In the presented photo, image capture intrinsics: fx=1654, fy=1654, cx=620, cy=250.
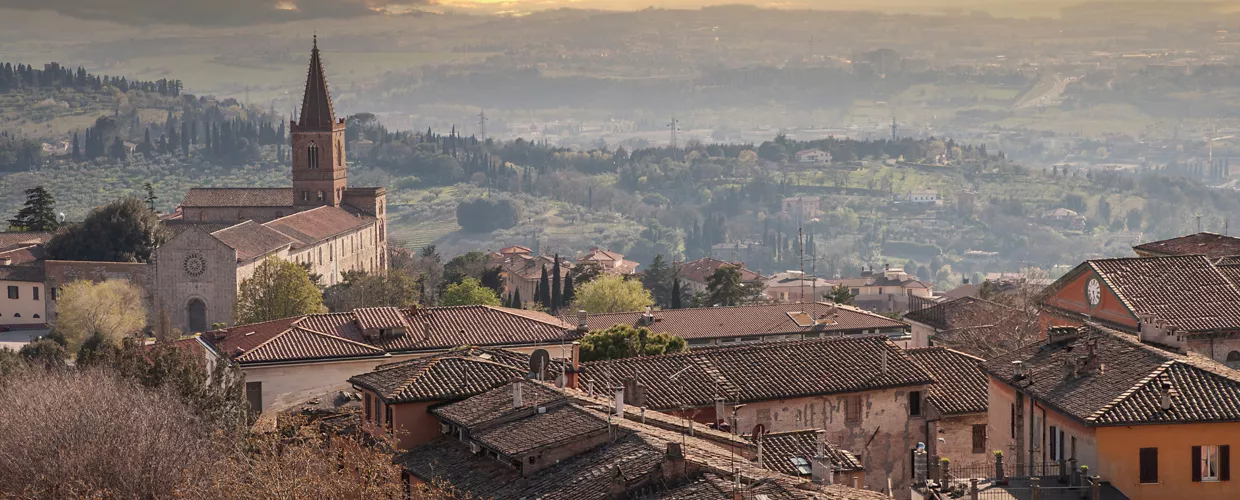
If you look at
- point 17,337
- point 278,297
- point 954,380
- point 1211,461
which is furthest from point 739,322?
point 1211,461

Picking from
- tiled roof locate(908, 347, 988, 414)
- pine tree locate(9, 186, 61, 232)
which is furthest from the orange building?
pine tree locate(9, 186, 61, 232)

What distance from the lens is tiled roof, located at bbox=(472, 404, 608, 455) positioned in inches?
901

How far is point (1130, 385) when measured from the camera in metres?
23.5

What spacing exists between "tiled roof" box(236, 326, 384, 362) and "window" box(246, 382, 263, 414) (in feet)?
2.02

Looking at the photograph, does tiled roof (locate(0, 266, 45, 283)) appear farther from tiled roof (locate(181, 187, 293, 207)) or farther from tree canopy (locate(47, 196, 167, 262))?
tiled roof (locate(181, 187, 293, 207))

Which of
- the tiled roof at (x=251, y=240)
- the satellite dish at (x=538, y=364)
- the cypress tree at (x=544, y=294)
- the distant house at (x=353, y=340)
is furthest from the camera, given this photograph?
the cypress tree at (x=544, y=294)

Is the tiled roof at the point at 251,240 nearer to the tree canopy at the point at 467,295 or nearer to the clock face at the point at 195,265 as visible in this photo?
the clock face at the point at 195,265

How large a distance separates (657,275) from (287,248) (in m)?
31.0

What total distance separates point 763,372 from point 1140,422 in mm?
9397

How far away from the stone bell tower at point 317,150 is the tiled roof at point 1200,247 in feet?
268

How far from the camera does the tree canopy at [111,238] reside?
93.1m

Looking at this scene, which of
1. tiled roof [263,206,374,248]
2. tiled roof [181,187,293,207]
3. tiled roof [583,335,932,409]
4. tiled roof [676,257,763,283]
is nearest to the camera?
tiled roof [583,335,932,409]

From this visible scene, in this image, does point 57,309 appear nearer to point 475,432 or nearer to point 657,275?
point 657,275

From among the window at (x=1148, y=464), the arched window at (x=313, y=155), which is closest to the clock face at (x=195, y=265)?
the arched window at (x=313, y=155)
